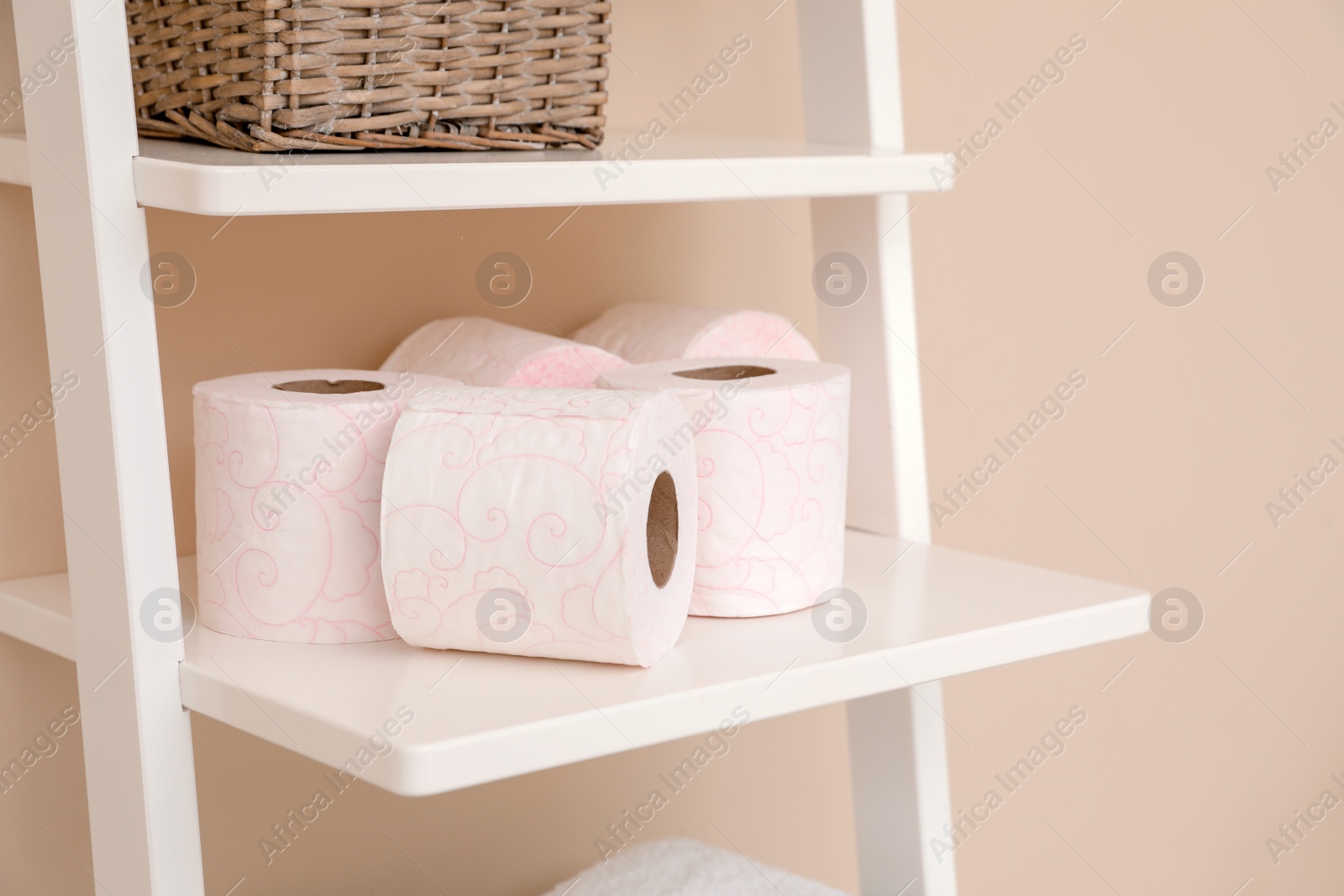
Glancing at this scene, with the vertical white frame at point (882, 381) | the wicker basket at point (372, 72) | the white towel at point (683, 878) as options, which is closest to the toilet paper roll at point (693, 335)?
the vertical white frame at point (882, 381)

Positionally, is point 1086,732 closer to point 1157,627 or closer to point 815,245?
point 1157,627

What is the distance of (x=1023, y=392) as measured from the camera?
1.12 m

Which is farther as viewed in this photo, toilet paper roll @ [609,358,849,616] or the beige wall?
the beige wall

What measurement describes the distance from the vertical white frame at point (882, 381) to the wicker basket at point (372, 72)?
0.16m

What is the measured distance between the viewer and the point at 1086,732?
1.21 meters

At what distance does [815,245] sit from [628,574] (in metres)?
0.35

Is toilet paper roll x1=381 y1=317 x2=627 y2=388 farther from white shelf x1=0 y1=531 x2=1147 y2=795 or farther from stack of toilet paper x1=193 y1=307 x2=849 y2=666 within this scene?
white shelf x1=0 y1=531 x2=1147 y2=795

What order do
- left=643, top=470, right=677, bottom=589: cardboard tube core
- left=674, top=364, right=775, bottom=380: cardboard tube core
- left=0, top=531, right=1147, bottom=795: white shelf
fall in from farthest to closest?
1. left=674, top=364, right=775, bottom=380: cardboard tube core
2. left=643, top=470, right=677, bottom=589: cardboard tube core
3. left=0, top=531, right=1147, bottom=795: white shelf

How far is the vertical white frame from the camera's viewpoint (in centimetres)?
76

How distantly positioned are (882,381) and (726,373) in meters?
0.11

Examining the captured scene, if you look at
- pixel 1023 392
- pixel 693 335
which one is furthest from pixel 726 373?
pixel 1023 392

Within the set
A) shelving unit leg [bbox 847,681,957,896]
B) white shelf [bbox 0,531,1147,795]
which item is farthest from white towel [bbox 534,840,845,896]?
white shelf [bbox 0,531,1147,795]

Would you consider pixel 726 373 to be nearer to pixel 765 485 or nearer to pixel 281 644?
pixel 765 485

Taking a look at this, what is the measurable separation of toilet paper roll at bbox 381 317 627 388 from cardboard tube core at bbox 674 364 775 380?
0.13ft
